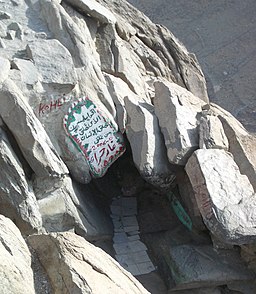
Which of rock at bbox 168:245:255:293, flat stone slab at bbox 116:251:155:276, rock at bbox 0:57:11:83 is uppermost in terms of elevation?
rock at bbox 0:57:11:83

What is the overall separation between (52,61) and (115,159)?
1946mm

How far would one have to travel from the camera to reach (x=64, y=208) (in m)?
8.07

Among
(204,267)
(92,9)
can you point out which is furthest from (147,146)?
(92,9)

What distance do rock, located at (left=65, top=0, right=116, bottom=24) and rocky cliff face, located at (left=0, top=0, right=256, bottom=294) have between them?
7 cm

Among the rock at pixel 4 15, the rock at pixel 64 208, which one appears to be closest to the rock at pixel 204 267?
the rock at pixel 64 208

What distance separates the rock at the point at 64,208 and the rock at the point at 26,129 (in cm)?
27

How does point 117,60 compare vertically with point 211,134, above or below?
below

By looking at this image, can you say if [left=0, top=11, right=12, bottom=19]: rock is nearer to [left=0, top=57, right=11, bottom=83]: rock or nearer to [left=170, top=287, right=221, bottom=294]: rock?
[left=0, top=57, right=11, bottom=83]: rock

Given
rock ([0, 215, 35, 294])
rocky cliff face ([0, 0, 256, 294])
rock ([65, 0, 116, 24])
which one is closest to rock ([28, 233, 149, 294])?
rock ([0, 215, 35, 294])

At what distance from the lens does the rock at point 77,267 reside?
499cm

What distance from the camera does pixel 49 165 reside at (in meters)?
7.92

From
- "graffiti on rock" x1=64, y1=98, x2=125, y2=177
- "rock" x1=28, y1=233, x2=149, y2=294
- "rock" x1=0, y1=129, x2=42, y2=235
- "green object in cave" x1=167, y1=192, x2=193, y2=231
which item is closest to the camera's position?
"rock" x1=28, y1=233, x2=149, y2=294

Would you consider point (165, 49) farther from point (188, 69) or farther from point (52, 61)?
point (52, 61)

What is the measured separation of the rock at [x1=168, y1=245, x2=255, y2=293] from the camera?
8062 millimetres
